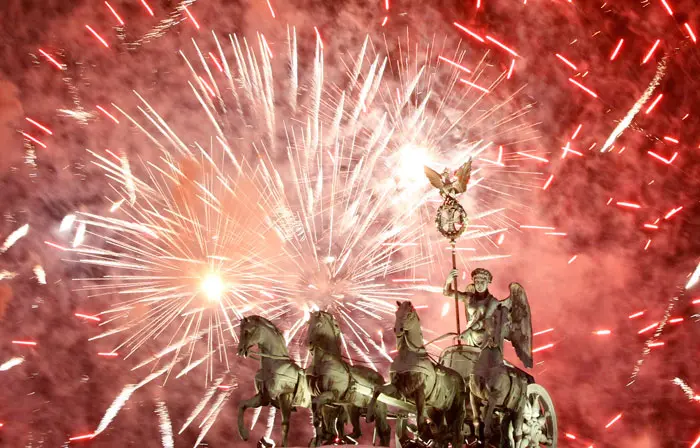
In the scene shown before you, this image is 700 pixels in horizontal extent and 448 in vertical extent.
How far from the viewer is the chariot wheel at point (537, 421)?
1319 cm

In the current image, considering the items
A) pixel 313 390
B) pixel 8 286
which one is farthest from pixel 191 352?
pixel 313 390

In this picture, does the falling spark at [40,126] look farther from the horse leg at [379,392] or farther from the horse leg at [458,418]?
the horse leg at [458,418]

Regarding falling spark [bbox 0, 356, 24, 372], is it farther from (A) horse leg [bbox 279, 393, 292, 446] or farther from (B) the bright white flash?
(A) horse leg [bbox 279, 393, 292, 446]

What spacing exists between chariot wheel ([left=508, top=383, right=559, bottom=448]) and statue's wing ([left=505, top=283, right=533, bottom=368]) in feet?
1.60

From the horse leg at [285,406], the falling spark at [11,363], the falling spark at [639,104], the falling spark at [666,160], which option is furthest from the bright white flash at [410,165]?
the falling spark at [11,363]

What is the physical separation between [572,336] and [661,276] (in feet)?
7.06

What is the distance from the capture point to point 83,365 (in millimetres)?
22125

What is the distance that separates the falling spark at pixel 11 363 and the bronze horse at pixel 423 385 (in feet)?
38.3

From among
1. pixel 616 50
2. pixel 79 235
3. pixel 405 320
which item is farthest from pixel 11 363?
pixel 616 50

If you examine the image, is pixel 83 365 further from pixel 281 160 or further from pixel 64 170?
pixel 281 160

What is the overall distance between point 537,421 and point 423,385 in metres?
1.70

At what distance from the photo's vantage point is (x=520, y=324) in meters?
13.4

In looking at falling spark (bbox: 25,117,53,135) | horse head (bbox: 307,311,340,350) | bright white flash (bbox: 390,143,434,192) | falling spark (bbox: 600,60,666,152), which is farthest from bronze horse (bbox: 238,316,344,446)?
falling spark (bbox: 25,117,53,135)

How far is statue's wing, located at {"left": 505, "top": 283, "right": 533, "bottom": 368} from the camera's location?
1334 centimetres
